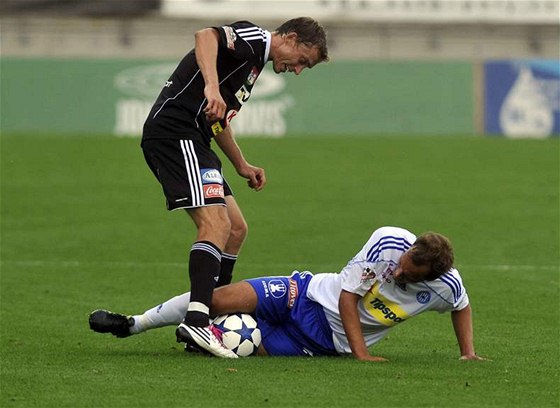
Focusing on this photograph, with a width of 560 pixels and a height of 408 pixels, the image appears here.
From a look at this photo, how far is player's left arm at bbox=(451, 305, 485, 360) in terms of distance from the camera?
8273 mm

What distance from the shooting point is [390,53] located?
43.9 meters

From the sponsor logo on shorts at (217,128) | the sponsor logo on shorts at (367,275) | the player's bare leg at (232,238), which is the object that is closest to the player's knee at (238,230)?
the player's bare leg at (232,238)

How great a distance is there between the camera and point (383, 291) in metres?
8.21

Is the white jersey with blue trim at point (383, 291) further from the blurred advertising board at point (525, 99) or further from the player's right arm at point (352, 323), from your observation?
the blurred advertising board at point (525, 99)

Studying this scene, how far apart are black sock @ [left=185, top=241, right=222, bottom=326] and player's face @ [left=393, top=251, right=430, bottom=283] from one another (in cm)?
109

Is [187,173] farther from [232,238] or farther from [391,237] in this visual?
[391,237]

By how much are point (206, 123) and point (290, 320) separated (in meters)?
1.31

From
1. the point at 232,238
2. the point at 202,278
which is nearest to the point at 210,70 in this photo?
the point at 202,278

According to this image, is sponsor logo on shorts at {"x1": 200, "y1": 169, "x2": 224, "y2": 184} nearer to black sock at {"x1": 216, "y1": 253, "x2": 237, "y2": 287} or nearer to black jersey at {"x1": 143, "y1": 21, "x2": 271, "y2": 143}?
black jersey at {"x1": 143, "y1": 21, "x2": 271, "y2": 143}

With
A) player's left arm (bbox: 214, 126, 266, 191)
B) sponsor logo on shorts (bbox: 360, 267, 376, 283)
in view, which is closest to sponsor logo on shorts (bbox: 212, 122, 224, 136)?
player's left arm (bbox: 214, 126, 266, 191)

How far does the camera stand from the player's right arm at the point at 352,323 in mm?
8086

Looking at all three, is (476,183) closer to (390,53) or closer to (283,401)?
(283,401)

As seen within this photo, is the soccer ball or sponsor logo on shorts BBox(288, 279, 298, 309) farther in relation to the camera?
sponsor logo on shorts BBox(288, 279, 298, 309)

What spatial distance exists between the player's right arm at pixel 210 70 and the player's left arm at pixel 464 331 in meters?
1.83
